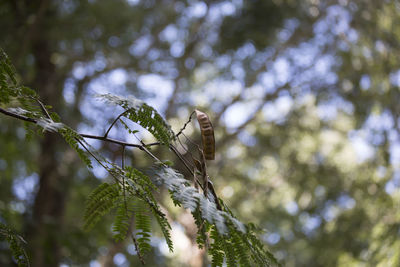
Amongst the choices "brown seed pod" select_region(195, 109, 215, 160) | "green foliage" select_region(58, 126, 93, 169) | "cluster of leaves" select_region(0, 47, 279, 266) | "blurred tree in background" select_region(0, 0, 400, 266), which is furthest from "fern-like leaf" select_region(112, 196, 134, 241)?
"blurred tree in background" select_region(0, 0, 400, 266)

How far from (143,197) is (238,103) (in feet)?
20.9

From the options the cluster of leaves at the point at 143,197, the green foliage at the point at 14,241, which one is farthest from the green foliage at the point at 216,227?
the green foliage at the point at 14,241

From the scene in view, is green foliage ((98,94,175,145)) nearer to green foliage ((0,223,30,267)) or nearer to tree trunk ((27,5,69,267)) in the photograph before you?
green foliage ((0,223,30,267))

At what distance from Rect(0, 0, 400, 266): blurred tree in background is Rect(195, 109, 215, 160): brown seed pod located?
3253mm

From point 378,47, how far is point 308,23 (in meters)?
1.20

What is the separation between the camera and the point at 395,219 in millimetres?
4129

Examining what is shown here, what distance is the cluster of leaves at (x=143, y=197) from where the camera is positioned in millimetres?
1104

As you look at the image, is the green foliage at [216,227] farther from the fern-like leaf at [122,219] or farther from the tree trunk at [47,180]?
the tree trunk at [47,180]

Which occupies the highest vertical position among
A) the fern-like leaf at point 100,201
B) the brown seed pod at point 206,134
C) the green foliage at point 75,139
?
the brown seed pod at point 206,134

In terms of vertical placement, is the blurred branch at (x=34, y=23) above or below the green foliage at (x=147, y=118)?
above

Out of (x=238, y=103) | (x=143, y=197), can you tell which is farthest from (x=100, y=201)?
(x=238, y=103)

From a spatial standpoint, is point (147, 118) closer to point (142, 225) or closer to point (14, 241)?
point (142, 225)

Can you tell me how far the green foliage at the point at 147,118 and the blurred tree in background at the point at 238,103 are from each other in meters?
3.34

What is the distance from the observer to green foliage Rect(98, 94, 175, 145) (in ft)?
4.10
